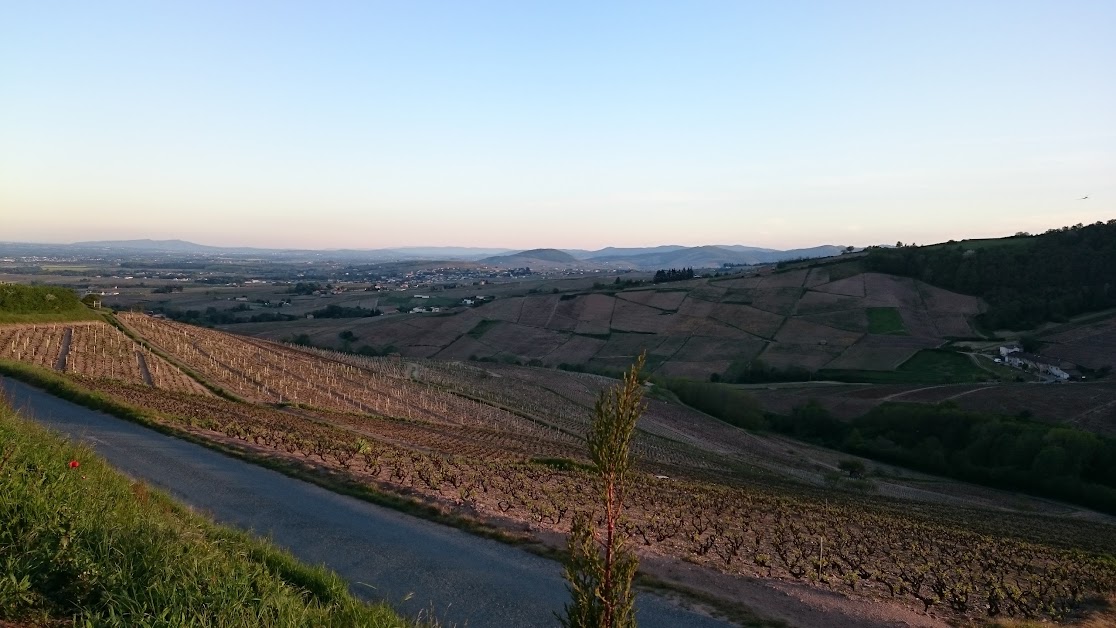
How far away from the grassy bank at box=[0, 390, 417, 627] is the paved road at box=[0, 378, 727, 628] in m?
1.73

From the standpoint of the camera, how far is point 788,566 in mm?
13602

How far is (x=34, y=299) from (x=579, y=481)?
4697 cm

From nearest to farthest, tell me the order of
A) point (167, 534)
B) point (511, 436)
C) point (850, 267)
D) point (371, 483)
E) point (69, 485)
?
1. point (167, 534)
2. point (69, 485)
3. point (371, 483)
4. point (511, 436)
5. point (850, 267)

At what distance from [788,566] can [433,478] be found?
880 centimetres

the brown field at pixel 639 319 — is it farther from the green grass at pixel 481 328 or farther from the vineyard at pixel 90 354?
the vineyard at pixel 90 354

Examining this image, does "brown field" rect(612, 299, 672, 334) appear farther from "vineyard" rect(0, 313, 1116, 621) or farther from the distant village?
"vineyard" rect(0, 313, 1116, 621)

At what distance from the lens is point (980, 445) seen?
50.2 meters

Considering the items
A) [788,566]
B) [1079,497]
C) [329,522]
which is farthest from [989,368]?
[329,522]

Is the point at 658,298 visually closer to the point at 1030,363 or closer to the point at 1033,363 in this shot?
the point at 1030,363

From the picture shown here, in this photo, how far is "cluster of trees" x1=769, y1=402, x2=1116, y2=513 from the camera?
4525 centimetres

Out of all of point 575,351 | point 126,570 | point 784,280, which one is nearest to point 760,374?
point 575,351

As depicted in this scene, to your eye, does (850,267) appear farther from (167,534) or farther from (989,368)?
(167,534)

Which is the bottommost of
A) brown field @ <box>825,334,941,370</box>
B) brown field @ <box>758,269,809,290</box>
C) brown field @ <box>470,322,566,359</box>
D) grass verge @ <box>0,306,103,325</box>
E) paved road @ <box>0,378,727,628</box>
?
brown field @ <box>470,322,566,359</box>

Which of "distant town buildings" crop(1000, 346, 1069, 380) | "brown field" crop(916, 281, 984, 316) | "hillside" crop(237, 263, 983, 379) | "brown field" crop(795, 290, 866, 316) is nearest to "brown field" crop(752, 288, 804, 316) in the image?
"hillside" crop(237, 263, 983, 379)
